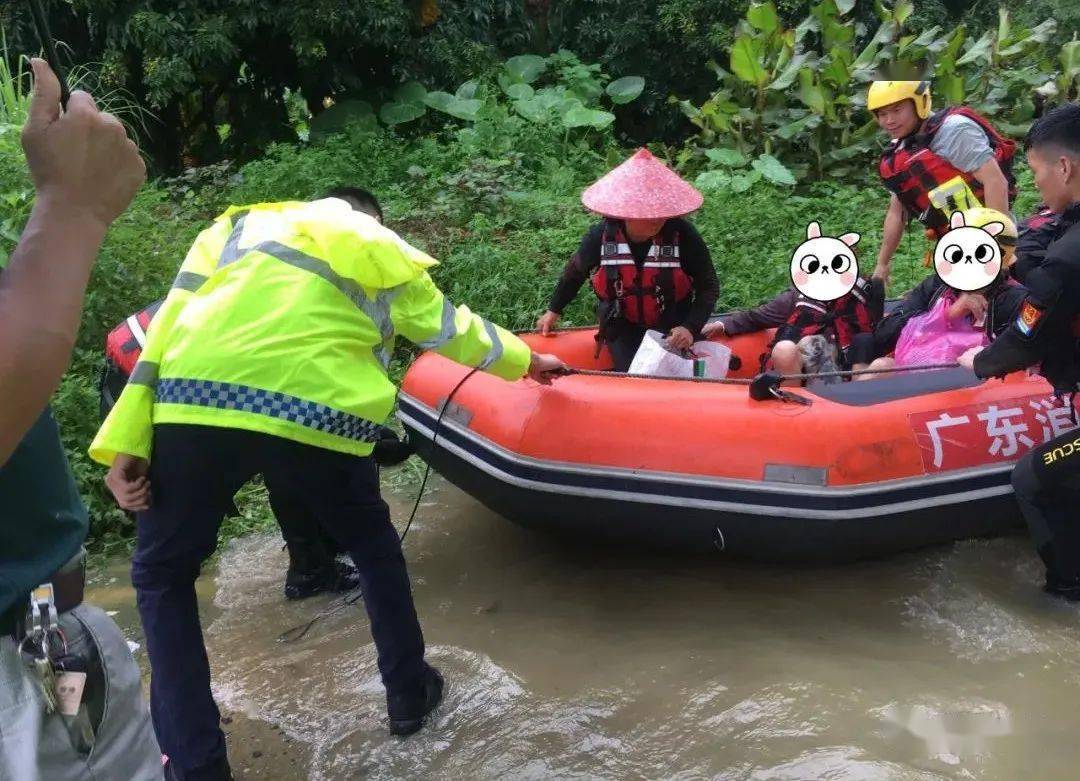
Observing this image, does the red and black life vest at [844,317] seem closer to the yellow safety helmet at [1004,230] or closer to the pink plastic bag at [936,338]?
the pink plastic bag at [936,338]

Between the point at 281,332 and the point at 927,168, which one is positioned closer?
the point at 281,332

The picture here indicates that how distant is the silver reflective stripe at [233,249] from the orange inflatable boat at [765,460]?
3.92ft

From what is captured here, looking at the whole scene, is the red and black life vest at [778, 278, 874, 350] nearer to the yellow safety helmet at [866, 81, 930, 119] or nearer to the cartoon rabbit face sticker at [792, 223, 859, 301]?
the cartoon rabbit face sticker at [792, 223, 859, 301]

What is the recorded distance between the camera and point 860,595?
323 centimetres

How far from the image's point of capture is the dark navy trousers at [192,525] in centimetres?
221

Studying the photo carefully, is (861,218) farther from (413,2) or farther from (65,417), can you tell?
(65,417)

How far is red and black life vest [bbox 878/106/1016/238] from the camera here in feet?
13.2

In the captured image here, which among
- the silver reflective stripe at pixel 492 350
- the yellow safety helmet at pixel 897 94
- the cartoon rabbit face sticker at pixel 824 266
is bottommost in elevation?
the cartoon rabbit face sticker at pixel 824 266

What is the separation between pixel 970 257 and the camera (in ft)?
10.5

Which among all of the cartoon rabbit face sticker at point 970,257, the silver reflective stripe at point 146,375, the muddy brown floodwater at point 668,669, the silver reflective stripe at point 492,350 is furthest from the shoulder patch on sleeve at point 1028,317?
the silver reflective stripe at point 146,375

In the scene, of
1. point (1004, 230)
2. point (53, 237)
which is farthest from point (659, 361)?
point (53, 237)

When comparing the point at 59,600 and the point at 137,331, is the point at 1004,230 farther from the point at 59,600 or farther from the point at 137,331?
the point at 59,600

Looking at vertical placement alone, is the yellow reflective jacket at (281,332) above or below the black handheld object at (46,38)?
below

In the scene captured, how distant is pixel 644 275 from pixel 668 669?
1.63 meters
